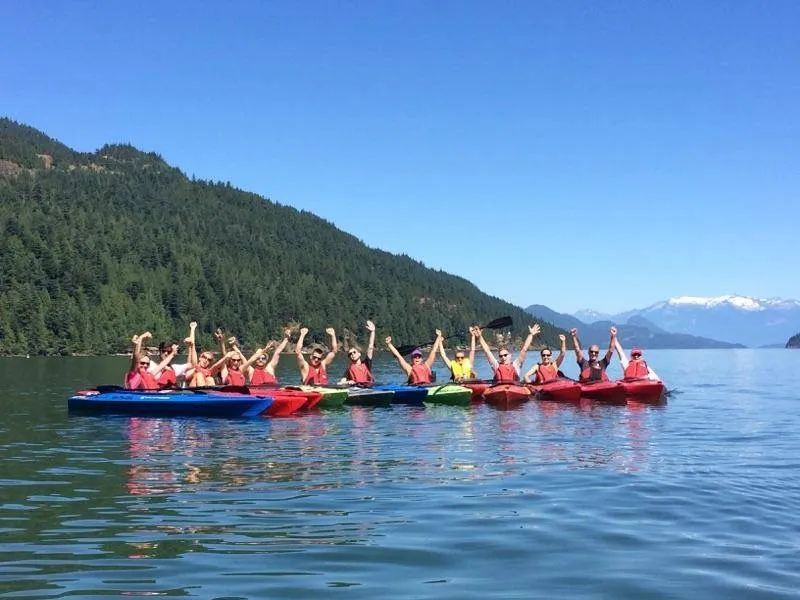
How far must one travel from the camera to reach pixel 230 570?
8.45m

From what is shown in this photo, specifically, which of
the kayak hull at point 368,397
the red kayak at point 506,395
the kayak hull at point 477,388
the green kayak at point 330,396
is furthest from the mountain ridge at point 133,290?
the red kayak at point 506,395

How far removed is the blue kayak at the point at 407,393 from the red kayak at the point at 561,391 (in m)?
3.95

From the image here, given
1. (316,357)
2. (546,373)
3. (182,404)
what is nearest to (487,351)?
(546,373)

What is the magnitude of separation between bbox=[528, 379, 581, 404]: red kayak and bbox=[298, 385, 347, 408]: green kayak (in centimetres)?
690

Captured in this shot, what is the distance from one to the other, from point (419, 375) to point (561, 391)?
5.17 metres

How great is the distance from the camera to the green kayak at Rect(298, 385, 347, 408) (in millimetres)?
25672

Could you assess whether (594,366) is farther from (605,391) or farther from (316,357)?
(316,357)

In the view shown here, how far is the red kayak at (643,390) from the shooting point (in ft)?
93.5

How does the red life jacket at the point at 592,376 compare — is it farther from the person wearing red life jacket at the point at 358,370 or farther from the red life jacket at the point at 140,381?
the red life jacket at the point at 140,381

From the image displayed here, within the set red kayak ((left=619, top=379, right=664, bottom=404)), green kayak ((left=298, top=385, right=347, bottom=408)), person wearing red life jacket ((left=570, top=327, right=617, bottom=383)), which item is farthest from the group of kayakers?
green kayak ((left=298, top=385, right=347, bottom=408))

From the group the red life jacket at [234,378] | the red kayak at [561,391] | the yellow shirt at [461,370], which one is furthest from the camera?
the yellow shirt at [461,370]

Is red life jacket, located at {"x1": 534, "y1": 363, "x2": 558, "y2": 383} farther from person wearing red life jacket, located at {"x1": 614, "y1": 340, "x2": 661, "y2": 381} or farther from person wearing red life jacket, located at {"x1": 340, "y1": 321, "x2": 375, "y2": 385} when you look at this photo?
person wearing red life jacket, located at {"x1": 340, "y1": 321, "x2": 375, "y2": 385}

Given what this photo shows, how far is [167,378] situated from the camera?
2523 cm

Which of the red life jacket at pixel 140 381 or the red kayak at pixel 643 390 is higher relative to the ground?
the red life jacket at pixel 140 381
